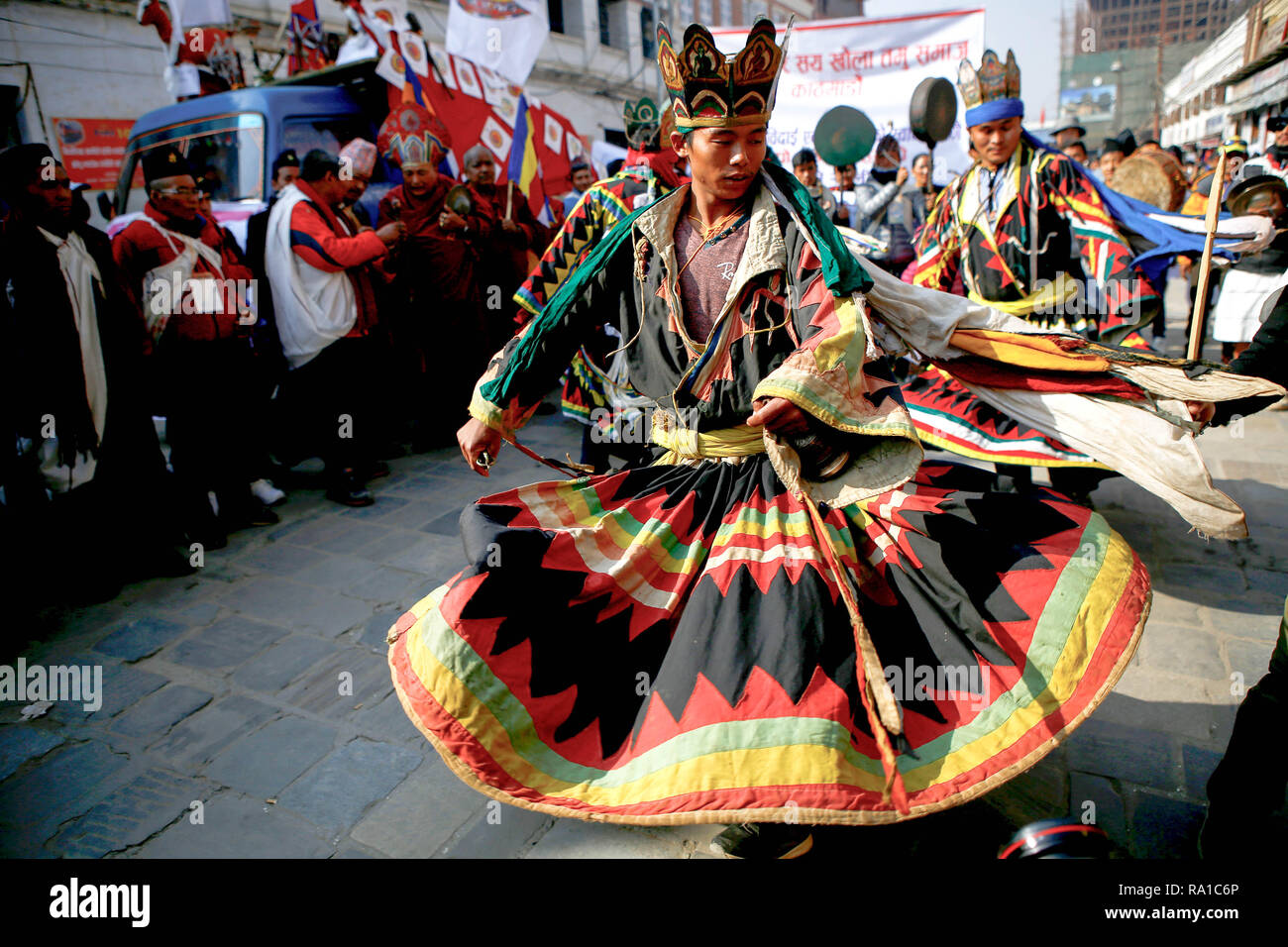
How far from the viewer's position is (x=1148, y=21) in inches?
2876

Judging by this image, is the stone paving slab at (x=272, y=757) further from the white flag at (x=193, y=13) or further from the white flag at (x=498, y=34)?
the white flag at (x=498, y=34)

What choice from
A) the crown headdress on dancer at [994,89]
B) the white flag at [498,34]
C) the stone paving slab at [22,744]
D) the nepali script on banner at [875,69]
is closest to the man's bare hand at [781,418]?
the stone paving slab at [22,744]

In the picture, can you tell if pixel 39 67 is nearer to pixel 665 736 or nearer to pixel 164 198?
pixel 164 198

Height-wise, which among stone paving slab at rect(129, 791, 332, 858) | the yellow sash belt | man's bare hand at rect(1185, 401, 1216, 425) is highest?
man's bare hand at rect(1185, 401, 1216, 425)

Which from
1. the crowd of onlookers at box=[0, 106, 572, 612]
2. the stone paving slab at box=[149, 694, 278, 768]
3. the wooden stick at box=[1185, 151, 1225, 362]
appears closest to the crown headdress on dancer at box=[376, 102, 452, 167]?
the crowd of onlookers at box=[0, 106, 572, 612]

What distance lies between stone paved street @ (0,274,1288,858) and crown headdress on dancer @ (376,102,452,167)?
3301mm

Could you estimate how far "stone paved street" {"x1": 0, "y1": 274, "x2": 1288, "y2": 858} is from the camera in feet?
7.36

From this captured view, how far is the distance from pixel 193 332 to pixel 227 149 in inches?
111

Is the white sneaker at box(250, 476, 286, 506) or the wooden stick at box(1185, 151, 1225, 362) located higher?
the wooden stick at box(1185, 151, 1225, 362)

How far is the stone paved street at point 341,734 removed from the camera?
7.36 feet

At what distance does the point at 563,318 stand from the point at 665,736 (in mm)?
1223

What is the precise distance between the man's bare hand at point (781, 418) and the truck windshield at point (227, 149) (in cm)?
592

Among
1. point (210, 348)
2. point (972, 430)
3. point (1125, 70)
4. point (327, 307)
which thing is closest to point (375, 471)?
point (327, 307)

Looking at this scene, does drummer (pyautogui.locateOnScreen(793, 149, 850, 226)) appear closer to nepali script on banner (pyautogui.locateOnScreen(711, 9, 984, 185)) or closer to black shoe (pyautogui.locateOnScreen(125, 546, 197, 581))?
nepali script on banner (pyautogui.locateOnScreen(711, 9, 984, 185))
